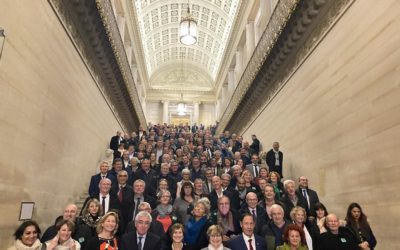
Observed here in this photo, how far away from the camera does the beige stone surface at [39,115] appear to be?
5.05 m

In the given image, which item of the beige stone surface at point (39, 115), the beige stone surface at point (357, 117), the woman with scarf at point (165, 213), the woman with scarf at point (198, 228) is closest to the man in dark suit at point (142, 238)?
the woman with scarf at point (198, 228)

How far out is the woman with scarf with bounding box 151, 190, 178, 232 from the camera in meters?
5.57

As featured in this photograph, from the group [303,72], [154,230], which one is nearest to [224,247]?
[154,230]

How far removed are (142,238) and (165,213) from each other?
111 cm

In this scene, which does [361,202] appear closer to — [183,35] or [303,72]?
[303,72]

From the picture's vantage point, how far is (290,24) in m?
10.7

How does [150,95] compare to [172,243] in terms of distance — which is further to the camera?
[150,95]

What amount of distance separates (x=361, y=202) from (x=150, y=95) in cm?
3200

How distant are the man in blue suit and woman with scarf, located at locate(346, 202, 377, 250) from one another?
148 centimetres

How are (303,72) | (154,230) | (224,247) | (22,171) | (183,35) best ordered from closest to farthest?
(224,247), (154,230), (22,171), (303,72), (183,35)

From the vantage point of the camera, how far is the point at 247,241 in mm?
4621

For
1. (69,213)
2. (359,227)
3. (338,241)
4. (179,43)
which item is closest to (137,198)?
(69,213)

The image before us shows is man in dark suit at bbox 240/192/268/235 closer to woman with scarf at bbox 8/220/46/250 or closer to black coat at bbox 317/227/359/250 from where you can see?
black coat at bbox 317/227/359/250

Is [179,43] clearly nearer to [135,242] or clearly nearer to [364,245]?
[135,242]
